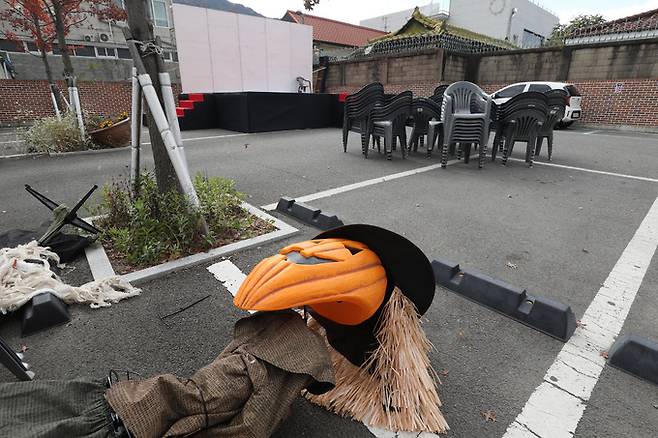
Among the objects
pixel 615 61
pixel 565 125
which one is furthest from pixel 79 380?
pixel 615 61

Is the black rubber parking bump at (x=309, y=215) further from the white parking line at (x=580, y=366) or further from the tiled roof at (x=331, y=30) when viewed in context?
the tiled roof at (x=331, y=30)

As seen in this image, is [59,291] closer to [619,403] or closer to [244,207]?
[244,207]

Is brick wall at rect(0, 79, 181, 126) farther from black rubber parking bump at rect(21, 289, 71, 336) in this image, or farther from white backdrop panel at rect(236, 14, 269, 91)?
black rubber parking bump at rect(21, 289, 71, 336)

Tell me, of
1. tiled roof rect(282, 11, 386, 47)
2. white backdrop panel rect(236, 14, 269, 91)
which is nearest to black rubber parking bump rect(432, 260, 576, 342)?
white backdrop panel rect(236, 14, 269, 91)

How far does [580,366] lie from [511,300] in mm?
505

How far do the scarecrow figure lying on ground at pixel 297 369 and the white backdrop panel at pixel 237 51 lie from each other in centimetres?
1424

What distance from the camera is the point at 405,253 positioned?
1.58 metres

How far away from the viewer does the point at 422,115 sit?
730 centimetres

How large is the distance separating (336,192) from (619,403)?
3722mm

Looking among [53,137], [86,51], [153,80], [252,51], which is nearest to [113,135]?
[53,137]

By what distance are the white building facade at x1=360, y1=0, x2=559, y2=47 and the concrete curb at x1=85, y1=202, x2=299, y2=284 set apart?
3791 cm

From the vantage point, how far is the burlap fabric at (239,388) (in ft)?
3.75

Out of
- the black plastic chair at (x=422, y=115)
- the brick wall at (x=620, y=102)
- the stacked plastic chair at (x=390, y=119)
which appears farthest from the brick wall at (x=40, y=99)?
the brick wall at (x=620, y=102)

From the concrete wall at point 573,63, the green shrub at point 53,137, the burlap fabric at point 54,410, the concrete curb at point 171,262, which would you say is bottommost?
the concrete curb at point 171,262
